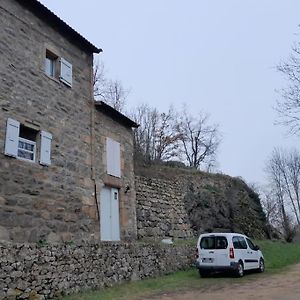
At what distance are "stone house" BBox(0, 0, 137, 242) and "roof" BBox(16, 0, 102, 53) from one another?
0.10 ft

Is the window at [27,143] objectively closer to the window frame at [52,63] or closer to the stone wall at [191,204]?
the window frame at [52,63]

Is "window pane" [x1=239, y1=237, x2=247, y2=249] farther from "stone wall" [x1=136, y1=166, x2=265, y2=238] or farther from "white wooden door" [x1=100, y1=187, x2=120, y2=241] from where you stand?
"white wooden door" [x1=100, y1=187, x2=120, y2=241]

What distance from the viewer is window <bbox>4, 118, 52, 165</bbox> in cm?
1009

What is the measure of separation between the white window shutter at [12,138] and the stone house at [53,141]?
0.03 meters

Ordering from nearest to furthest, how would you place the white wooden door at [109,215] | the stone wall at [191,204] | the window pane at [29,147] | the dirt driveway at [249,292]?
1. the dirt driveway at [249,292]
2. the window pane at [29,147]
3. the white wooden door at [109,215]
4. the stone wall at [191,204]

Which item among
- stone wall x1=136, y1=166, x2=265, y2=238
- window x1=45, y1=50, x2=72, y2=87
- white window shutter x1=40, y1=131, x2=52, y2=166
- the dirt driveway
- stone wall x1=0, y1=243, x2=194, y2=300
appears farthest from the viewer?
stone wall x1=136, y1=166, x2=265, y2=238

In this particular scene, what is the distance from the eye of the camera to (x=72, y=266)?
10.7 metres

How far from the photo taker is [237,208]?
2620 centimetres

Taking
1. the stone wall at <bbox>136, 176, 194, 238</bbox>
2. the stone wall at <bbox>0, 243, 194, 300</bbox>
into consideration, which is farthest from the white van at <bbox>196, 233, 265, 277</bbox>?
the stone wall at <bbox>136, 176, 194, 238</bbox>

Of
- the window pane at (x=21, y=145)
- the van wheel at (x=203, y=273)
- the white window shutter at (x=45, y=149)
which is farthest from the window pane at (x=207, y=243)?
the window pane at (x=21, y=145)

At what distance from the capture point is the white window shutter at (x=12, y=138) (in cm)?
999

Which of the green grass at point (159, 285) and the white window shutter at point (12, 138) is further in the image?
the green grass at point (159, 285)

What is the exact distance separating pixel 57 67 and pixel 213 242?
838 cm

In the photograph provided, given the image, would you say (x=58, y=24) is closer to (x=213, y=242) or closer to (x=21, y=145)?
(x=21, y=145)
